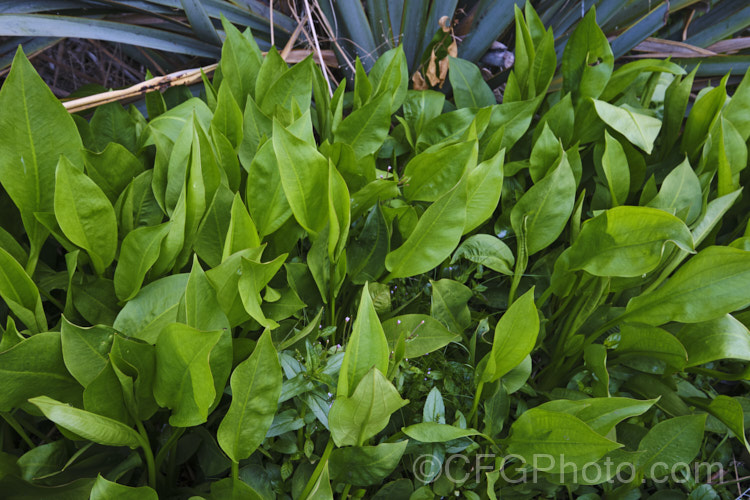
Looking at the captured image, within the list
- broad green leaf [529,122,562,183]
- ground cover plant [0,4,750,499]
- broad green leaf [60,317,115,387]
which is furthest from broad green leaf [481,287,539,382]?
broad green leaf [60,317,115,387]

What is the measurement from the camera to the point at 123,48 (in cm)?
144

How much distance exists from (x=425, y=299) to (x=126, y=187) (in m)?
0.46

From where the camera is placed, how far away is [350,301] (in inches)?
33.6

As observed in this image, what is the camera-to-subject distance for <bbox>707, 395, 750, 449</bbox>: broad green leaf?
29.0 inches

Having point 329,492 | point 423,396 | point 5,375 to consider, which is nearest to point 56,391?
point 5,375

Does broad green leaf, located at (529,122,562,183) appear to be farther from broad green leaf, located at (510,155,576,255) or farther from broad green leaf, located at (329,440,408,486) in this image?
broad green leaf, located at (329,440,408,486)

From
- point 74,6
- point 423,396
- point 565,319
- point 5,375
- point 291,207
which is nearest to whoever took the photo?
point 5,375

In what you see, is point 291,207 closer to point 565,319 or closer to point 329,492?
point 329,492

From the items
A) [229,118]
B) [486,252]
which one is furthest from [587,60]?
[229,118]

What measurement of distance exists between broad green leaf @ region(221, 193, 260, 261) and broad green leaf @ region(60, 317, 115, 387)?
15 centimetres

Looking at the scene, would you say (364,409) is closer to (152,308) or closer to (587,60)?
(152,308)

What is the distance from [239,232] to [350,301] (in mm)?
249

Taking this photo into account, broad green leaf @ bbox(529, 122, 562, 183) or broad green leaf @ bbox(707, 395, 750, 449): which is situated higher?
broad green leaf @ bbox(529, 122, 562, 183)

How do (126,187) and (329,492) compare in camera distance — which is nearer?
(329,492)
